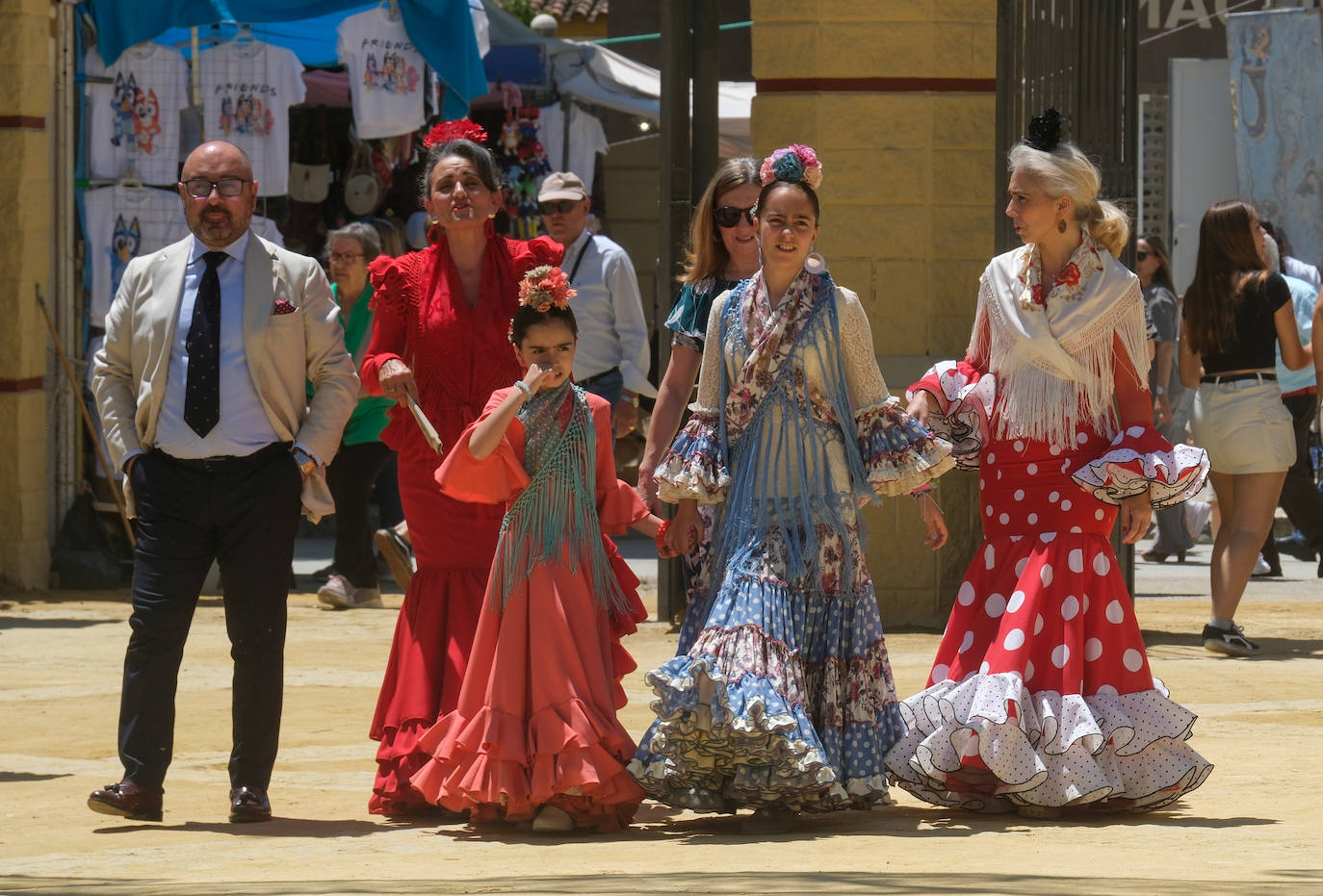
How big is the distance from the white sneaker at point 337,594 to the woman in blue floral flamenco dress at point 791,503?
6.16 m

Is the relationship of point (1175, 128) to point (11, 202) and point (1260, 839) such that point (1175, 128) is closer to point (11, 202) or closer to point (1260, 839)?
point (11, 202)

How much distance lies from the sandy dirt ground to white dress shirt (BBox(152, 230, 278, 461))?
114 cm

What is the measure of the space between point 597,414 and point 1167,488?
1.71 meters

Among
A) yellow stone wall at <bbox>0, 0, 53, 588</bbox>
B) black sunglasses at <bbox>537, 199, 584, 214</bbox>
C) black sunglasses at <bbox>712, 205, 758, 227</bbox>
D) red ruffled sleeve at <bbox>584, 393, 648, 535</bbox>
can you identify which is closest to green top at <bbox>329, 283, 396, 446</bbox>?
black sunglasses at <bbox>537, 199, 584, 214</bbox>

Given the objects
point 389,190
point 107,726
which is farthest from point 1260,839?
point 389,190

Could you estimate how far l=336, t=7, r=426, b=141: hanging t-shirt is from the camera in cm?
1398

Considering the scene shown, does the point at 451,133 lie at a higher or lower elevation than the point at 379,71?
lower

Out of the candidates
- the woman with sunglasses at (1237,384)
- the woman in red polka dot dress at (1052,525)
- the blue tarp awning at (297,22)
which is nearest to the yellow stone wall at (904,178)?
the woman with sunglasses at (1237,384)

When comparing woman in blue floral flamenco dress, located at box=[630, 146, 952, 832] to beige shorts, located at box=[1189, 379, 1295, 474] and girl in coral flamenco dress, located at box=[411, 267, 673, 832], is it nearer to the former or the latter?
girl in coral flamenco dress, located at box=[411, 267, 673, 832]

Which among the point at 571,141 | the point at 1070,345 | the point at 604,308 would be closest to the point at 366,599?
the point at 604,308

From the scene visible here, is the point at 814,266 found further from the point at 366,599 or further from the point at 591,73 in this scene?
the point at 591,73

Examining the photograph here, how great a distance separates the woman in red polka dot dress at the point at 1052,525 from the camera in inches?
261

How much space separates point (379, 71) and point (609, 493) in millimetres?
7689

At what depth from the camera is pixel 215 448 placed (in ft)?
22.3
